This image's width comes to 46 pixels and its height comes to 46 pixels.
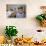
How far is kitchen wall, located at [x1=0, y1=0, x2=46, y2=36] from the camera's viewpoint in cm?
301

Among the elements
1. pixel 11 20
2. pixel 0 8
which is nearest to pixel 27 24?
pixel 11 20

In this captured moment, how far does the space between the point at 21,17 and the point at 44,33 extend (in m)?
0.50

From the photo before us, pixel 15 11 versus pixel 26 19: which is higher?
pixel 15 11

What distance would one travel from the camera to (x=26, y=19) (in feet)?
9.91

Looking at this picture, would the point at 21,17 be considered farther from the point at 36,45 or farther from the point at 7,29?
the point at 36,45

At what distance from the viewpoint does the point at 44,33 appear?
304cm

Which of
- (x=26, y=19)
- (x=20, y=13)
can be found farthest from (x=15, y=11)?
(x=26, y=19)

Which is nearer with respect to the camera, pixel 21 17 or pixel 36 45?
pixel 36 45

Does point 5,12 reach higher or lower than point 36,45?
higher

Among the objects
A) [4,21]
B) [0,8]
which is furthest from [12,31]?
[0,8]

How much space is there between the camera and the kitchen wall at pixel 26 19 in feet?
9.86

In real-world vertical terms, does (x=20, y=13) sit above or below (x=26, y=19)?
above

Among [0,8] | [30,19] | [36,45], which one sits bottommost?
[36,45]

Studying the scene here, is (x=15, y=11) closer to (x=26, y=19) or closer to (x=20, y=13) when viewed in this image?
(x=20, y=13)
